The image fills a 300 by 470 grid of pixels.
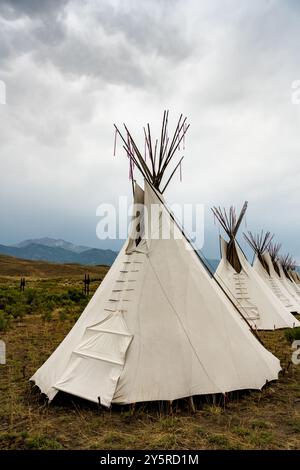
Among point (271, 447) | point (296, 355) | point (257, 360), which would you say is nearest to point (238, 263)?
point (296, 355)

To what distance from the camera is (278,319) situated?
1177 cm

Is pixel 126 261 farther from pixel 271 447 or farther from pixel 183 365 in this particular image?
pixel 271 447

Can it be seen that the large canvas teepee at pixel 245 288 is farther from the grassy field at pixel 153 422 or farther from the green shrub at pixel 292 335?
the grassy field at pixel 153 422

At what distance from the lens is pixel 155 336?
5.15 m

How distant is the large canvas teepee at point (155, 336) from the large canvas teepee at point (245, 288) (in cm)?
558

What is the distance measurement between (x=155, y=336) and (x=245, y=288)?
7.72m

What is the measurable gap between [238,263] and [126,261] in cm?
759

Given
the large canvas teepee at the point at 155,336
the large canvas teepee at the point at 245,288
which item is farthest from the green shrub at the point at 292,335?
the large canvas teepee at the point at 155,336

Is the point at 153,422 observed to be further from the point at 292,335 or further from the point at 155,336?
the point at 292,335

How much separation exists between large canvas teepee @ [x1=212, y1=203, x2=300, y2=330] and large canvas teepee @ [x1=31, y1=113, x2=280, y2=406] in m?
5.58

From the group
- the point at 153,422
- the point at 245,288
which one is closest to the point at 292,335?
the point at 245,288

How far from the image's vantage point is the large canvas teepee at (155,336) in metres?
4.84

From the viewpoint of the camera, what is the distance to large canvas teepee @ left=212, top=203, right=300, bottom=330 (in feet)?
38.4

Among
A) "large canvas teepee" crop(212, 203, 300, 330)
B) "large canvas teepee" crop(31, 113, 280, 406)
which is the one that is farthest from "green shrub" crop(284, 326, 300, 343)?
"large canvas teepee" crop(31, 113, 280, 406)
